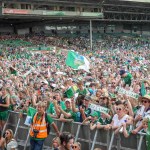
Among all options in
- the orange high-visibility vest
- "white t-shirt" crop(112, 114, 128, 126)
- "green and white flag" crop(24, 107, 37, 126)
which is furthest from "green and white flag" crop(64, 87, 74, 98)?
"white t-shirt" crop(112, 114, 128, 126)

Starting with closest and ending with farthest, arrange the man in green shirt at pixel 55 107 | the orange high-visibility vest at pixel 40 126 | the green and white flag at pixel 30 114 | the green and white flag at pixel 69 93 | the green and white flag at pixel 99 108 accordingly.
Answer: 1. the green and white flag at pixel 99 108
2. the orange high-visibility vest at pixel 40 126
3. the man in green shirt at pixel 55 107
4. the green and white flag at pixel 30 114
5. the green and white flag at pixel 69 93

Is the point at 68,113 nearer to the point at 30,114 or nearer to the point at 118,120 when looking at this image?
the point at 30,114

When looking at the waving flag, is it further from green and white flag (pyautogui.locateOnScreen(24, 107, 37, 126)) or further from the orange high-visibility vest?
the orange high-visibility vest

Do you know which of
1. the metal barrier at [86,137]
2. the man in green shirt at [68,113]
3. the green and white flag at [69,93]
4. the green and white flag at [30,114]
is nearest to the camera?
the metal barrier at [86,137]

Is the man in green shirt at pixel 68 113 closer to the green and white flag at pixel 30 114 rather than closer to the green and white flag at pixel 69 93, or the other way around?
the green and white flag at pixel 30 114

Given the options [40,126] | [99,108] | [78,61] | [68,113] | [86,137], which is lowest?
[86,137]

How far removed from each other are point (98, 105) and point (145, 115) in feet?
3.81

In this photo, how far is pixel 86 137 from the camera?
25.3 feet

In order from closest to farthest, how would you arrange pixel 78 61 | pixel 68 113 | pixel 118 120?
pixel 118 120 < pixel 68 113 < pixel 78 61

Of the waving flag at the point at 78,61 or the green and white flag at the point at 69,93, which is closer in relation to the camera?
the green and white flag at the point at 69,93

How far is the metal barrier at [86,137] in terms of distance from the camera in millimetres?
6661

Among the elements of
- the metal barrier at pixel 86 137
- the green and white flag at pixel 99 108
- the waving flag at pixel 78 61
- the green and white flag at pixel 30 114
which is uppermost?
the waving flag at pixel 78 61

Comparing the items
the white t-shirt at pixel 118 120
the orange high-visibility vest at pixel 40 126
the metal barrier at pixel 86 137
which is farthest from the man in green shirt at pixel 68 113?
the white t-shirt at pixel 118 120

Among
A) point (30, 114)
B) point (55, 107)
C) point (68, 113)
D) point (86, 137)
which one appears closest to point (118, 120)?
point (86, 137)
